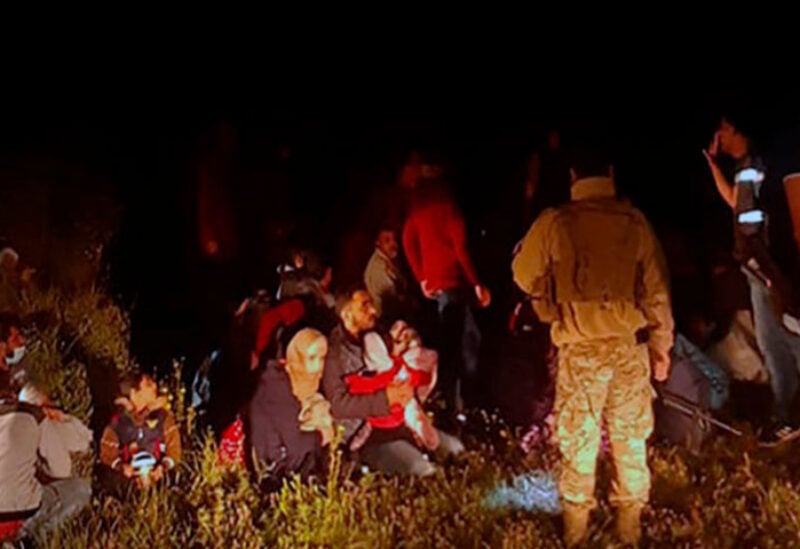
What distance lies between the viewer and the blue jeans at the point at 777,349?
27.3 feet

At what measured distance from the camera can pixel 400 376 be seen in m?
7.68

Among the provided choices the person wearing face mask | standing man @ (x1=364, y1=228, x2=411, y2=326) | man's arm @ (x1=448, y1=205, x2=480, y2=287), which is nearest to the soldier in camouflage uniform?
man's arm @ (x1=448, y1=205, x2=480, y2=287)

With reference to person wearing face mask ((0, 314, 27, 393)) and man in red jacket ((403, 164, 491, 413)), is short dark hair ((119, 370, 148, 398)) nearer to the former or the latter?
person wearing face mask ((0, 314, 27, 393))

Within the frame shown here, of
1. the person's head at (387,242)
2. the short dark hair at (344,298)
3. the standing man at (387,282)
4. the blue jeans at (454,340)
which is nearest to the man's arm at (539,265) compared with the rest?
the short dark hair at (344,298)

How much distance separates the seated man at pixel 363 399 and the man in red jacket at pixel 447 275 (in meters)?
1.20

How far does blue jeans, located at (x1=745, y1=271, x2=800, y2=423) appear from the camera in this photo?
8320 millimetres

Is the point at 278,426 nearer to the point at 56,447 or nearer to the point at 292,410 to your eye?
the point at 292,410

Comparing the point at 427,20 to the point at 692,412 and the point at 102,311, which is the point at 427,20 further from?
the point at 692,412

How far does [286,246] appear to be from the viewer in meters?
8.82

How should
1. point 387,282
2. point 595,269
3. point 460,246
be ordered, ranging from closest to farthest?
point 595,269 < point 460,246 < point 387,282

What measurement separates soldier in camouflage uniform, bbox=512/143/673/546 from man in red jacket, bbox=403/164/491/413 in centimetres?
263

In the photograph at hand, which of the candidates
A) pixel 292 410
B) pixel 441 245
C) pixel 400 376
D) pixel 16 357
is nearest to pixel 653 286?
pixel 400 376

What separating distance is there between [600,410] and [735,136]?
9.04ft

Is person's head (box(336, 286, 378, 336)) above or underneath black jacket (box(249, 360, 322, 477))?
above
